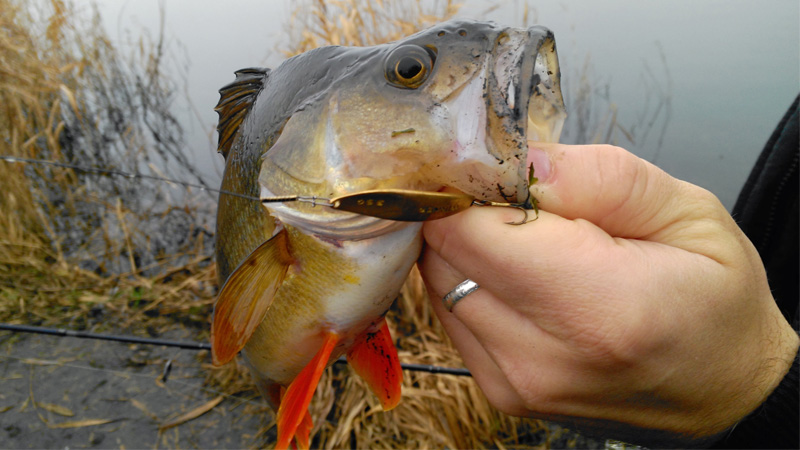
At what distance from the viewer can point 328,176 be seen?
1125 mm

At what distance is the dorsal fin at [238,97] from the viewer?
150 centimetres

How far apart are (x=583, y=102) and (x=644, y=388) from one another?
→ 4.25m

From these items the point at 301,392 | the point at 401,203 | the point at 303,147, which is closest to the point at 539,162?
the point at 401,203

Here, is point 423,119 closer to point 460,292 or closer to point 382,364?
point 460,292

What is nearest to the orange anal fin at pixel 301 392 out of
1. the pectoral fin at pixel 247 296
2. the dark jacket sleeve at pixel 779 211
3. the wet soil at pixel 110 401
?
the pectoral fin at pixel 247 296

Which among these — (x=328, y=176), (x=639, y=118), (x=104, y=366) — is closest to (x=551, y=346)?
(x=328, y=176)

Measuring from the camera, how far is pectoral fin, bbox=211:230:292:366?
1.21 meters

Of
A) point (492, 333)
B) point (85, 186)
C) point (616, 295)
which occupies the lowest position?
point (85, 186)

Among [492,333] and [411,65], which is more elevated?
[411,65]

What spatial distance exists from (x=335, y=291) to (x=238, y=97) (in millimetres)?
713

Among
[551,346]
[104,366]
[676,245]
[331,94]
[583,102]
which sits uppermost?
[331,94]

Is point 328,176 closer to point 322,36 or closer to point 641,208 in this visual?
point 641,208

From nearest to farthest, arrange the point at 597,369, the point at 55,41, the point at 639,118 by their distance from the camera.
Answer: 1. the point at 597,369
2. the point at 55,41
3. the point at 639,118

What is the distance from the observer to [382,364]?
157 centimetres
